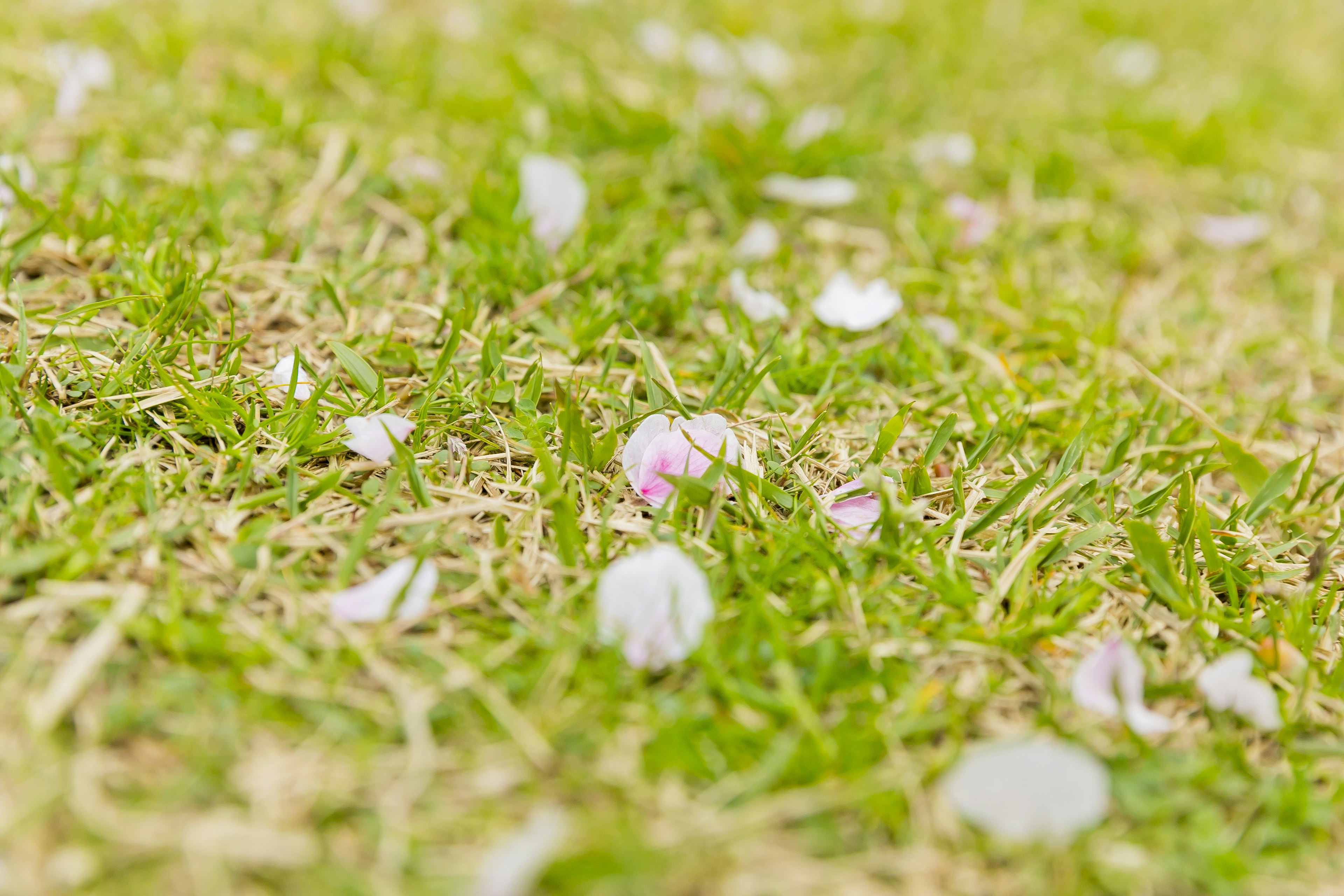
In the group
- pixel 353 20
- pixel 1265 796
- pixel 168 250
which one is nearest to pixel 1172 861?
pixel 1265 796

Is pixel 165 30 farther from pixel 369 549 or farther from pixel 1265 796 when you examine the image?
pixel 1265 796

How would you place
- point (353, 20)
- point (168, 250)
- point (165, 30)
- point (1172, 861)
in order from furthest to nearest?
point (353, 20) < point (165, 30) < point (168, 250) < point (1172, 861)

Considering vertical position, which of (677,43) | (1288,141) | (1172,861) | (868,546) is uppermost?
(677,43)

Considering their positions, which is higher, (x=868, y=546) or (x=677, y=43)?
(x=677, y=43)

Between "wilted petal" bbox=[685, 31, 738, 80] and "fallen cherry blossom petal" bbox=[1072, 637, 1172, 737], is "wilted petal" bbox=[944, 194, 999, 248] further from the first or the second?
"fallen cherry blossom petal" bbox=[1072, 637, 1172, 737]

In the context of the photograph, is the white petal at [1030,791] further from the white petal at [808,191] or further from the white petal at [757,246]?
the white petal at [808,191]

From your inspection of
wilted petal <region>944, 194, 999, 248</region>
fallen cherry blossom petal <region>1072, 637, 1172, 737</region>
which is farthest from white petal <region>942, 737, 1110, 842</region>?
wilted petal <region>944, 194, 999, 248</region>

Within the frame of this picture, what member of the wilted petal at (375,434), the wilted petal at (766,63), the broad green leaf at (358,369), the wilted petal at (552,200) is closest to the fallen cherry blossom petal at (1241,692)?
the wilted petal at (375,434)

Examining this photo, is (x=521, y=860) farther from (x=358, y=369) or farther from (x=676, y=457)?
(x=358, y=369)
